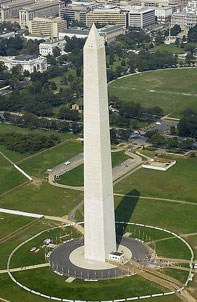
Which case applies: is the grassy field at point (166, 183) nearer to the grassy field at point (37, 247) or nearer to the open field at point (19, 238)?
the open field at point (19, 238)

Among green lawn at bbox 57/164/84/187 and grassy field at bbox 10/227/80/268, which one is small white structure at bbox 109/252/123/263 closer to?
grassy field at bbox 10/227/80/268

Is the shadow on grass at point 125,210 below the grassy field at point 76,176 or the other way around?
the other way around

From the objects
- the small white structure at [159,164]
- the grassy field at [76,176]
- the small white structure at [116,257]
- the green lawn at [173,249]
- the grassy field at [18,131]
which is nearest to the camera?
the small white structure at [116,257]

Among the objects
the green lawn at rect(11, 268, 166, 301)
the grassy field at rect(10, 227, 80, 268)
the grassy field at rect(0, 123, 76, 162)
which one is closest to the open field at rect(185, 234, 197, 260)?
the green lawn at rect(11, 268, 166, 301)

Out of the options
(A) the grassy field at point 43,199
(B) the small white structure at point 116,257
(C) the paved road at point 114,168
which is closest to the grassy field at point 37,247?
(A) the grassy field at point 43,199

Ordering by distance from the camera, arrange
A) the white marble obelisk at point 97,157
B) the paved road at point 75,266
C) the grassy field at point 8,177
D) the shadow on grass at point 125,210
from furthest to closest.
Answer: the grassy field at point 8,177
the shadow on grass at point 125,210
the paved road at point 75,266
the white marble obelisk at point 97,157

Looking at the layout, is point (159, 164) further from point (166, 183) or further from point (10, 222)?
point (10, 222)
